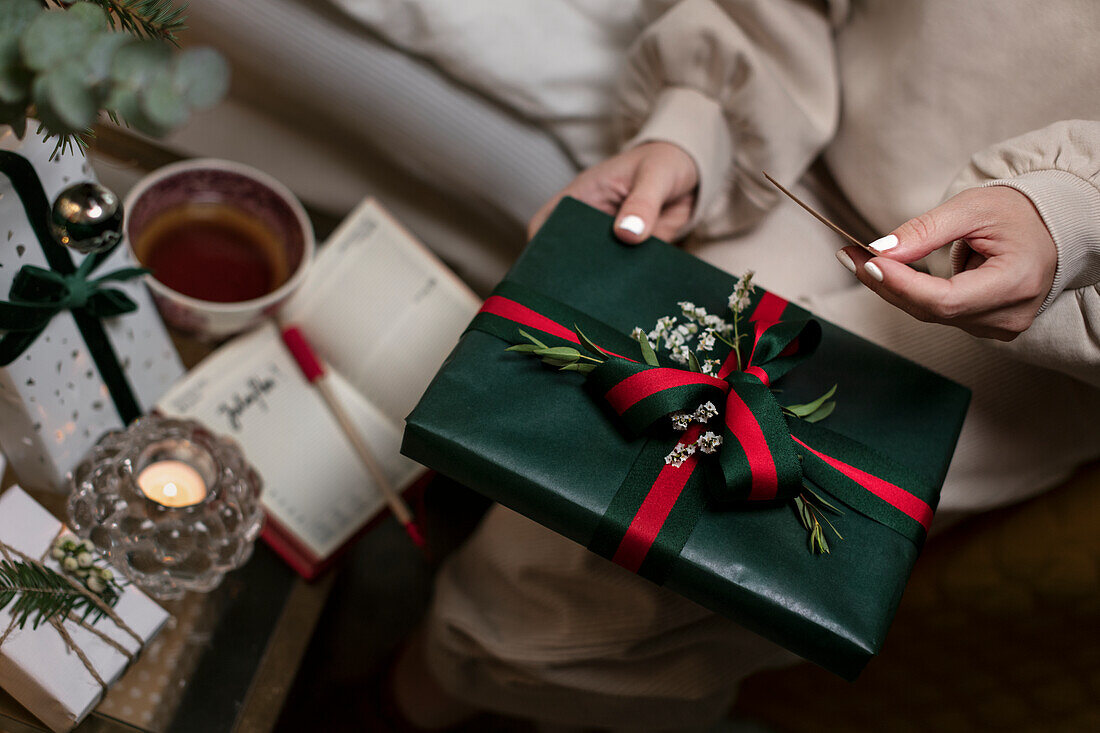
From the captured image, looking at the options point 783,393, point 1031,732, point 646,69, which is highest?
point 646,69

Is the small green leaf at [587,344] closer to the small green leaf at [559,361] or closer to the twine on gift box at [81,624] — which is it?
the small green leaf at [559,361]

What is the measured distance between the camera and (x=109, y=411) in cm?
68

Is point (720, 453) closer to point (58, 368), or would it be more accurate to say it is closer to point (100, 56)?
point (100, 56)

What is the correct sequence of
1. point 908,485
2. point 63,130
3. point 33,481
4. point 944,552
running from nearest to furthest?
point 63,130 → point 908,485 → point 33,481 → point 944,552

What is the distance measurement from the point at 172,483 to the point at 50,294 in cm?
17

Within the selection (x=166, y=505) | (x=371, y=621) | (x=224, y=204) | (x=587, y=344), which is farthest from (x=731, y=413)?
(x=371, y=621)

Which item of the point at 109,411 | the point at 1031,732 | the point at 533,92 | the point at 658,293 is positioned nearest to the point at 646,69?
the point at 533,92

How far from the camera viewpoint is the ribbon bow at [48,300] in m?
0.53

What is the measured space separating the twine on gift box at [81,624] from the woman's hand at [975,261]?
58 centimetres

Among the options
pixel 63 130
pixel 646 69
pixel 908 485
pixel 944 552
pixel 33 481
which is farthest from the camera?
pixel 944 552

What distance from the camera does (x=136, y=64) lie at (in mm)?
326

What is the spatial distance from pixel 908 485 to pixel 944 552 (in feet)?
1.45

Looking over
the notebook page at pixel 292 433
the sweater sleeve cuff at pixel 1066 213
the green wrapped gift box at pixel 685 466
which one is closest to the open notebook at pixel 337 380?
the notebook page at pixel 292 433

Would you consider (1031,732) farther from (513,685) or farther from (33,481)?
(33,481)
